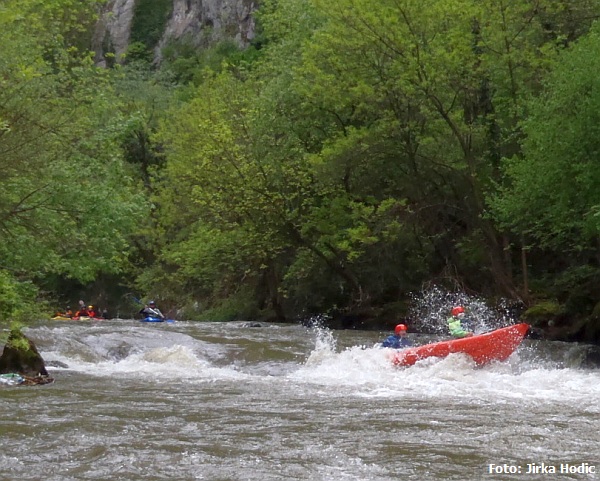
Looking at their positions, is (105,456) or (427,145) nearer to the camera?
(105,456)

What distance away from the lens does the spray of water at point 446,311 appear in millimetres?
24062

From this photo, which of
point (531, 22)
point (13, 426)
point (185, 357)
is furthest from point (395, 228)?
point (13, 426)

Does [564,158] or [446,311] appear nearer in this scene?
[564,158]

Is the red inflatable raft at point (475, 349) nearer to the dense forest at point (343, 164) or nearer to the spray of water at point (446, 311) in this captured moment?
the dense forest at point (343, 164)

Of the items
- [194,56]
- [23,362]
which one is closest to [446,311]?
[23,362]

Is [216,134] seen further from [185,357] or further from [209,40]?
[209,40]

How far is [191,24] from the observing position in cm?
7312

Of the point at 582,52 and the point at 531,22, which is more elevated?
the point at 531,22

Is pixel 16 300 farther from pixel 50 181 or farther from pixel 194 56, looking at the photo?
pixel 194 56

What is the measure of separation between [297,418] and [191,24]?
6566 centimetres

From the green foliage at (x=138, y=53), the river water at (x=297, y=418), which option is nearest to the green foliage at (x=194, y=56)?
the green foliage at (x=138, y=53)

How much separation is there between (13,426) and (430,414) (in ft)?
15.5

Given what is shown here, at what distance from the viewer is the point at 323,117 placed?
2875 cm

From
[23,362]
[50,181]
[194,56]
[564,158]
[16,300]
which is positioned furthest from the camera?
[194,56]
